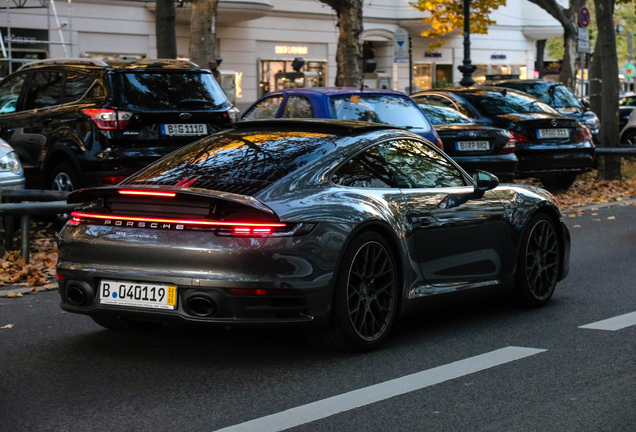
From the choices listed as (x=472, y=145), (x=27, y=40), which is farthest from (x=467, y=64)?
(x=472, y=145)

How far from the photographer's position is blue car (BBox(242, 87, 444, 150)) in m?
12.1

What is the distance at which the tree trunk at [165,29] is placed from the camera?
16828 millimetres

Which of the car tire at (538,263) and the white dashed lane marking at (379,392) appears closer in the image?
the white dashed lane marking at (379,392)

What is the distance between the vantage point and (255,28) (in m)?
36.8

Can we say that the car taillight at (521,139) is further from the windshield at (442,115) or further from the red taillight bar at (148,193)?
the red taillight bar at (148,193)

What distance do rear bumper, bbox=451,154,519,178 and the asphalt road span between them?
712cm

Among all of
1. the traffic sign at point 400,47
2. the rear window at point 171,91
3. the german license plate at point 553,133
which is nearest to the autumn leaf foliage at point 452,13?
the traffic sign at point 400,47

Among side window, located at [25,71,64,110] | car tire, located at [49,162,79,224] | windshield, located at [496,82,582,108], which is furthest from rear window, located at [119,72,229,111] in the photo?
windshield, located at [496,82,582,108]

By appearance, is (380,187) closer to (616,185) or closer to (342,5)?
(616,185)

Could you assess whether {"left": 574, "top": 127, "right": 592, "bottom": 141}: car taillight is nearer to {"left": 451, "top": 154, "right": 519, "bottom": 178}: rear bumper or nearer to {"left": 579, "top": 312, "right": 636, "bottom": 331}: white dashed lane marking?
{"left": 451, "top": 154, "right": 519, "bottom": 178}: rear bumper

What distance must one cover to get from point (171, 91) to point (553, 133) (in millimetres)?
6980

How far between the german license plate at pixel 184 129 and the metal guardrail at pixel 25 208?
5.32ft

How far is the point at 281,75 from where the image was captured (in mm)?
37781


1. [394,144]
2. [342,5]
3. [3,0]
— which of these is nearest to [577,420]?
[394,144]
